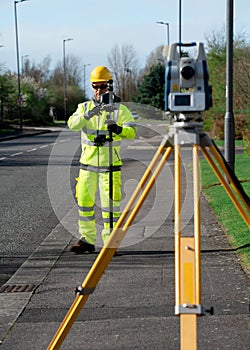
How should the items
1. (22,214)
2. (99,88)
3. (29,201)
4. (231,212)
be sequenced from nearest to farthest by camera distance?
(99,88) → (231,212) → (22,214) → (29,201)

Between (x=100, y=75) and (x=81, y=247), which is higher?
(x=100, y=75)

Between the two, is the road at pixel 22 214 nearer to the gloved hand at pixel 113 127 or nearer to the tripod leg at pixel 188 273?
the gloved hand at pixel 113 127

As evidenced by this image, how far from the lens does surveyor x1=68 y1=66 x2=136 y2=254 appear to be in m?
7.98

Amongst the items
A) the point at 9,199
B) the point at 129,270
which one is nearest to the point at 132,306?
the point at 129,270

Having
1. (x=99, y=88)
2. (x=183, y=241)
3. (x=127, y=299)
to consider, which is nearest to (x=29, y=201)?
(x=99, y=88)

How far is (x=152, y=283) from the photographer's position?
679 cm

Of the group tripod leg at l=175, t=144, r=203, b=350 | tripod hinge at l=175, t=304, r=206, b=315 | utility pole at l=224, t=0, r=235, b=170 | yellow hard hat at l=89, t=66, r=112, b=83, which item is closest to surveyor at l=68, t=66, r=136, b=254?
Result: yellow hard hat at l=89, t=66, r=112, b=83

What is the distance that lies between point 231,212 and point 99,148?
326cm

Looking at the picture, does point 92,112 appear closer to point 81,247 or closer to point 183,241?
point 81,247

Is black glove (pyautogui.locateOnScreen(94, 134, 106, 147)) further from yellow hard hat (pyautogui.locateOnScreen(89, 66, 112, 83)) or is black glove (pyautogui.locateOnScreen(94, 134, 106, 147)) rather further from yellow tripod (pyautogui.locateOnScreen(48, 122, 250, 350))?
yellow tripod (pyautogui.locateOnScreen(48, 122, 250, 350))

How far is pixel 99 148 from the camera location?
8.19 m

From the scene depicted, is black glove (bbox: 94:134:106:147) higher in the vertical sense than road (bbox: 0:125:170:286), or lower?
higher

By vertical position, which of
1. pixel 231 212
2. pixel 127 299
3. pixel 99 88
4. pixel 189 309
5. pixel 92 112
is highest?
pixel 99 88

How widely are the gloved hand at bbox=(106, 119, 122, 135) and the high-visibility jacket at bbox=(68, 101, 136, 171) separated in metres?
0.09
